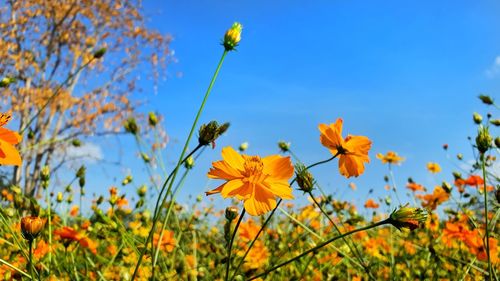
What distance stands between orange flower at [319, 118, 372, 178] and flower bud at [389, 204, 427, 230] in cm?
30

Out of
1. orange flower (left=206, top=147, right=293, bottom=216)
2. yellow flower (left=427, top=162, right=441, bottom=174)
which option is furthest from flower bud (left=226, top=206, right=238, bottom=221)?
yellow flower (left=427, top=162, right=441, bottom=174)

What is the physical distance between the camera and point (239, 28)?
1.09 meters

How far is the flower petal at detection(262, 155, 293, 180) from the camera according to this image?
0.94 meters

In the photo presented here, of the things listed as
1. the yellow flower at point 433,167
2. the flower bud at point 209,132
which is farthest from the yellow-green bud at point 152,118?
the yellow flower at point 433,167

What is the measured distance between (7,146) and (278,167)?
0.53m

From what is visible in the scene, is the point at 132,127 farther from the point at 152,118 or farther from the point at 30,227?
the point at 30,227

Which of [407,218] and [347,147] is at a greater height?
[347,147]

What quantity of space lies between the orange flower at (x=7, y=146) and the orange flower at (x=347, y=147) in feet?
2.17

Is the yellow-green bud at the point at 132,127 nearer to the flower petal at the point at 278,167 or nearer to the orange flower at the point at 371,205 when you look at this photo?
the flower petal at the point at 278,167

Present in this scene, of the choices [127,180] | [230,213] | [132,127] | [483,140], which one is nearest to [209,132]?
[230,213]

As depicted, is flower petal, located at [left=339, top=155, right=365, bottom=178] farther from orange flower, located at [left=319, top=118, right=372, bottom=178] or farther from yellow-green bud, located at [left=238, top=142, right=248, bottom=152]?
yellow-green bud, located at [left=238, top=142, right=248, bottom=152]

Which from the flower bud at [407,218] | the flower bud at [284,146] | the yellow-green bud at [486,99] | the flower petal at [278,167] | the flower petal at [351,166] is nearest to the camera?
the flower bud at [407,218]

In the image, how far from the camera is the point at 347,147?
1152 millimetres

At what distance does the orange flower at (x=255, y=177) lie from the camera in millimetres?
911
